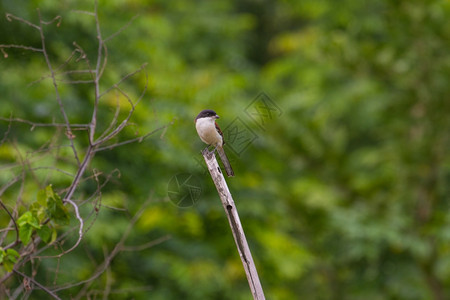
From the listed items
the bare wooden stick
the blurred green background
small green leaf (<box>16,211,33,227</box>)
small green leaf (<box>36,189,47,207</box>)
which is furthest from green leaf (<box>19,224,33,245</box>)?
the blurred green background

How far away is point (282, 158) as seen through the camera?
756 centimetres

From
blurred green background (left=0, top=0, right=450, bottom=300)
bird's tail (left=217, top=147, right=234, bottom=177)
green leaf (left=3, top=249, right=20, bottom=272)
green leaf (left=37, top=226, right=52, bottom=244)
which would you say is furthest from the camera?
blurred green background (left=0, top=0, right=450, bottom=300)

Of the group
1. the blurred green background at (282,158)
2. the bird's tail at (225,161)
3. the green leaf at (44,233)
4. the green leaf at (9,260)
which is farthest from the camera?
the blurred green background at (282,158)

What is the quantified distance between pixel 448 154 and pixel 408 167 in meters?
0.53

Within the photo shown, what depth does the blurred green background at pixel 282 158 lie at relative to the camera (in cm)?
519

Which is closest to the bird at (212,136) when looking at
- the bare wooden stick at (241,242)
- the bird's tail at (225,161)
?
the bird's tail at (225,161)

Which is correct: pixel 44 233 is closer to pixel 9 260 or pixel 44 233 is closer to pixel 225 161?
pixel 9 260

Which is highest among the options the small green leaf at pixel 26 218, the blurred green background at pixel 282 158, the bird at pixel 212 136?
the blurred green background at pixel 282 158

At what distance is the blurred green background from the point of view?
5.19 meters

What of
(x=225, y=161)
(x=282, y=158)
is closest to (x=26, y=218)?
(x=225, y=161)

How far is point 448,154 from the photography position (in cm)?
701

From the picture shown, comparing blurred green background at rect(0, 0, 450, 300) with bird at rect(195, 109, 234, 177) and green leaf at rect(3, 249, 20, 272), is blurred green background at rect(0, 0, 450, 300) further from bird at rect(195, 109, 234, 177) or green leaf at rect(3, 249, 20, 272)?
green leaf at rect(3, 249, 20, 272)

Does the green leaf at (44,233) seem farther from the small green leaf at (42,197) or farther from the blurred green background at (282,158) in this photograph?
the blurred green background at (282,158)

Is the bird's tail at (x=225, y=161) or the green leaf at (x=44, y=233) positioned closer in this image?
the green leaf at (x=44, y=233)
